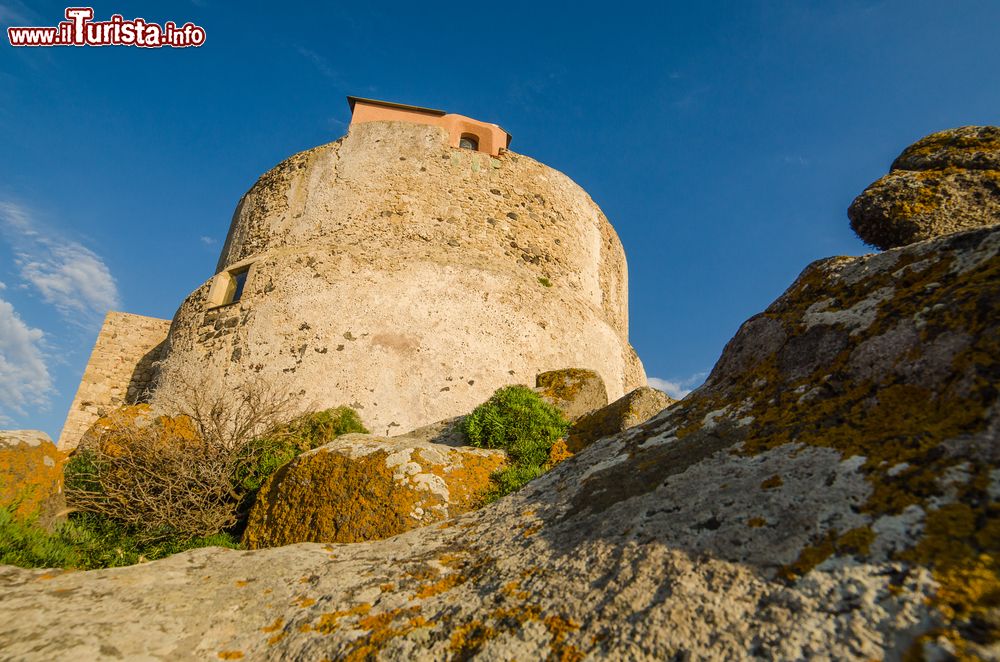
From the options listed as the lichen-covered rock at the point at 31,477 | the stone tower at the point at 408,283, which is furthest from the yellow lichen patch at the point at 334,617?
the stone tower at the point at 408,283

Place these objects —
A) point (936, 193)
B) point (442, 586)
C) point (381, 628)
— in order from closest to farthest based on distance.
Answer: point (381, 628)
point (442, 586)
point (936, 193)

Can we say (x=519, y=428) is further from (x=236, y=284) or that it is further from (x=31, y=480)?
(x=236, y=284)

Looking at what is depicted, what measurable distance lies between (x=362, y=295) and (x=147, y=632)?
8.55 meters

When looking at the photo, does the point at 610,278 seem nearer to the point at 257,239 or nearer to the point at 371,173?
the point at 371,173

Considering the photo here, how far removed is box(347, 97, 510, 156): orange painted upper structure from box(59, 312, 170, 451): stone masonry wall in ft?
25.5

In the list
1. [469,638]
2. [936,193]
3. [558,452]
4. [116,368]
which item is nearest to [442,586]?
[469,638]

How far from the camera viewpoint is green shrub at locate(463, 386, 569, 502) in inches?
224

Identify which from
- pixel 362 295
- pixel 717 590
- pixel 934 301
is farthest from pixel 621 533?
pixel 362 295

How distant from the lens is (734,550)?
65.0 inches

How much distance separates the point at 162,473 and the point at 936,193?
748 centimetres

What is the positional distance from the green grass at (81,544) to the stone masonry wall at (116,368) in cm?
810

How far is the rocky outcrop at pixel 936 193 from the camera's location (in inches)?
126

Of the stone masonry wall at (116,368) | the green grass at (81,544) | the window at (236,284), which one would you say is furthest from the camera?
the stone masonry wall at (116,368)

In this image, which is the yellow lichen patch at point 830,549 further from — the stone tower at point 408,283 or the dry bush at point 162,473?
the stone tower at point 408,283
